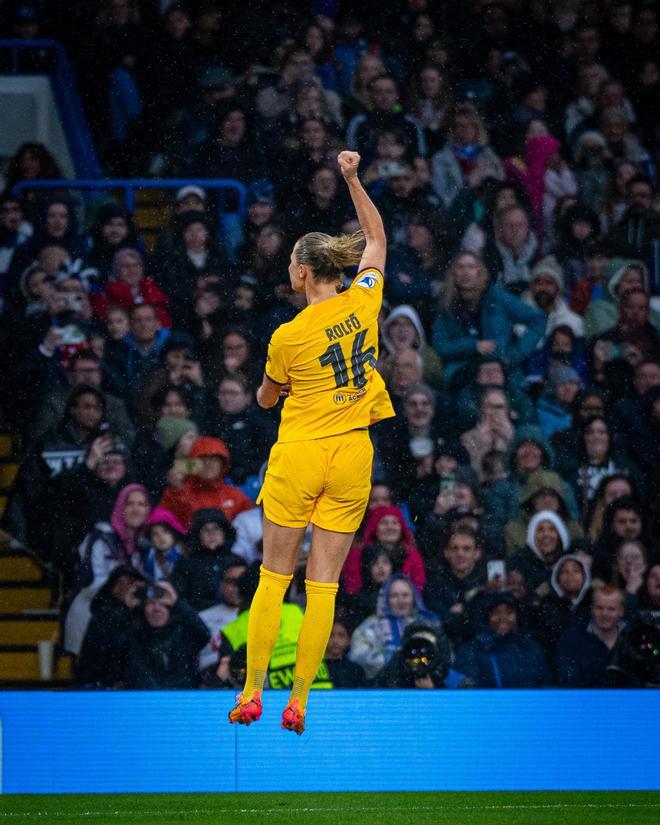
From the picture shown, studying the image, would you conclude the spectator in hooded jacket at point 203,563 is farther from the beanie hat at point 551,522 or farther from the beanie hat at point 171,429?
the beanie hat at point 551,522

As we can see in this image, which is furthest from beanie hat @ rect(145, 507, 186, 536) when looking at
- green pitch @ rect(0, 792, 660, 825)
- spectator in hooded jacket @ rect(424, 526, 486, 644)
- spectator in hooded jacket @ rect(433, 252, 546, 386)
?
spectator in hooded jacket @ rect(433, 252, 546, 386)

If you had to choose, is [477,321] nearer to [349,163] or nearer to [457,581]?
[457,581]

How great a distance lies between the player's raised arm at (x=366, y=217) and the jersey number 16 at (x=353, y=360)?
34 centimetres

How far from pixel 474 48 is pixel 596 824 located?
281 inches

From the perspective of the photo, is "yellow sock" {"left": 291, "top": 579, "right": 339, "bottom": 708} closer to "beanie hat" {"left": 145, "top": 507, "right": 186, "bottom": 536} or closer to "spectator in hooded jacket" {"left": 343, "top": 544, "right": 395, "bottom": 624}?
"spectator in hooded jacket" {"left": 343, "top": 544, "right": 395, "bottom": 624}

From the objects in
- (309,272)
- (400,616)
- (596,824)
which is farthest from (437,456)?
(309,272)

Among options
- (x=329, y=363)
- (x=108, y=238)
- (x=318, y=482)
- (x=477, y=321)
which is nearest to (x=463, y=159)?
(x=477, y=321)

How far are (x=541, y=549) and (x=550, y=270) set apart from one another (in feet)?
7.62

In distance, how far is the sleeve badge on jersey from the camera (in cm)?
561

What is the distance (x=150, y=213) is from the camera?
11.0m

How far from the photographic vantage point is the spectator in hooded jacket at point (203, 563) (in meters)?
8.59

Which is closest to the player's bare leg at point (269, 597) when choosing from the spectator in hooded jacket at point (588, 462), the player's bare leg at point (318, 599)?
the player's bare leg at point (318, 599)

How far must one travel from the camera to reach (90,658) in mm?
8406

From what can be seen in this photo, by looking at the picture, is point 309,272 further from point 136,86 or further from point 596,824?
point 136,86
